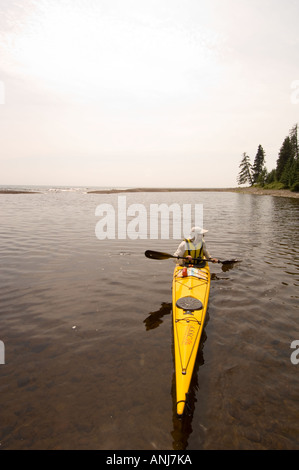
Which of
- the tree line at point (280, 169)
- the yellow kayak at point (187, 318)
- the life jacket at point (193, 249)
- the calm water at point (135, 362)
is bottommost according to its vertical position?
the calm water at point (135, 362)

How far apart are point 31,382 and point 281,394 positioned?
13.8 feet

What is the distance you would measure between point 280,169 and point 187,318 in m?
68.5

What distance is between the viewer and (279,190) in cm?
5806

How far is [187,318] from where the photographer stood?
209 inches

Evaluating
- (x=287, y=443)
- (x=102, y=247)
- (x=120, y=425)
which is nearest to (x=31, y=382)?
(x=120, y=425)

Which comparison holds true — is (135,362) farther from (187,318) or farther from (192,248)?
(192,248)

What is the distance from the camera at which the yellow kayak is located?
12.9 ft

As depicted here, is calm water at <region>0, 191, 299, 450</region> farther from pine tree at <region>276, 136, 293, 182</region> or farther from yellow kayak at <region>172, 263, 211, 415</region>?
pine tree at <region>276, 136, 293, 182</region>

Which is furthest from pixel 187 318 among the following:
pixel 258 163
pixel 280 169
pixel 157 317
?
pixel 258 163

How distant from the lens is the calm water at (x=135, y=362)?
3463 mm

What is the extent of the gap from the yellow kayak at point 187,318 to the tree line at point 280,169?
51238 mm

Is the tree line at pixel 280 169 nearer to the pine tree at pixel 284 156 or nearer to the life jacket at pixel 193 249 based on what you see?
the pine tree at pixel 284 156

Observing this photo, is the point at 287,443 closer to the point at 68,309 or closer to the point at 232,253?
the point at 68,309

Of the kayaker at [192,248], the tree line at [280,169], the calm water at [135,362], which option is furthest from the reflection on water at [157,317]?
the tree line at [280,169]
